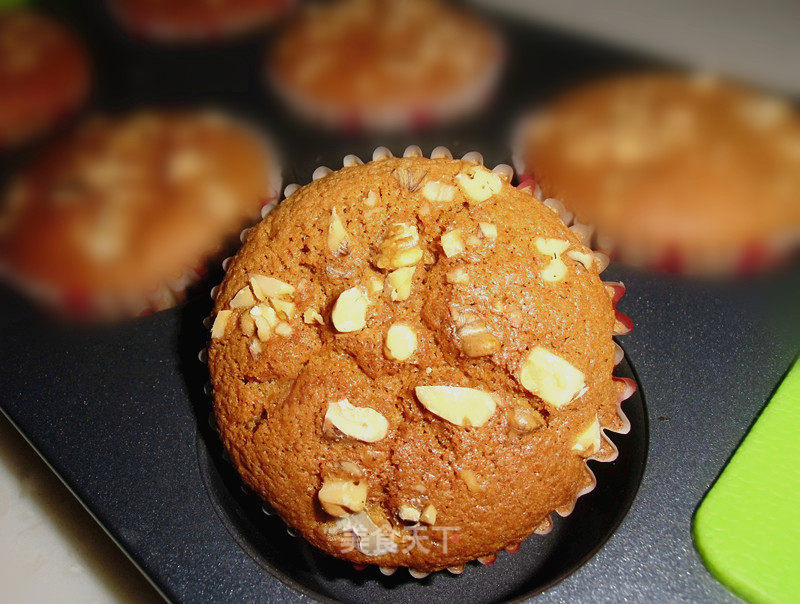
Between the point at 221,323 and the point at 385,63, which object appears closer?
the point at 221,323

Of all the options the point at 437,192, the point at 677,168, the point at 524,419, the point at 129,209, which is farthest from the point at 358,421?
the point at 677,168

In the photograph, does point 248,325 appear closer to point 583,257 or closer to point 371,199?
point 371,199

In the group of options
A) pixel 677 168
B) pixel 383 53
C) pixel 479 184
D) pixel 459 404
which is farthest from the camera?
pixel 383 53

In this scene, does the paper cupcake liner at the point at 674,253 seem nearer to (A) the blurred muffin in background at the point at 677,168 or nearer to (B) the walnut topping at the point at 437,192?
(A) the blurred muffin in background at the point at 677,168

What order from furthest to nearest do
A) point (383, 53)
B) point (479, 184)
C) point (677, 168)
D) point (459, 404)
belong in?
point (383, 53)
point (677, 168)
point (479, 184)
point (459, 404)

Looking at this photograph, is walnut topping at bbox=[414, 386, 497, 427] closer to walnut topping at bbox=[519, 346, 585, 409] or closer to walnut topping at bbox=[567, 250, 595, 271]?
walnut topping at bbox=[519, 346, 585, 409]

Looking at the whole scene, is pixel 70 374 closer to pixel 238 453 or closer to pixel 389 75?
pixel 238 453

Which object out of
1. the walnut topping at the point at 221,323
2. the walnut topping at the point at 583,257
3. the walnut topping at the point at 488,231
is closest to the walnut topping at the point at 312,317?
the walnut topping at the point at 221,323

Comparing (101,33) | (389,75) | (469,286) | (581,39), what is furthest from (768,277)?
(101,33)
